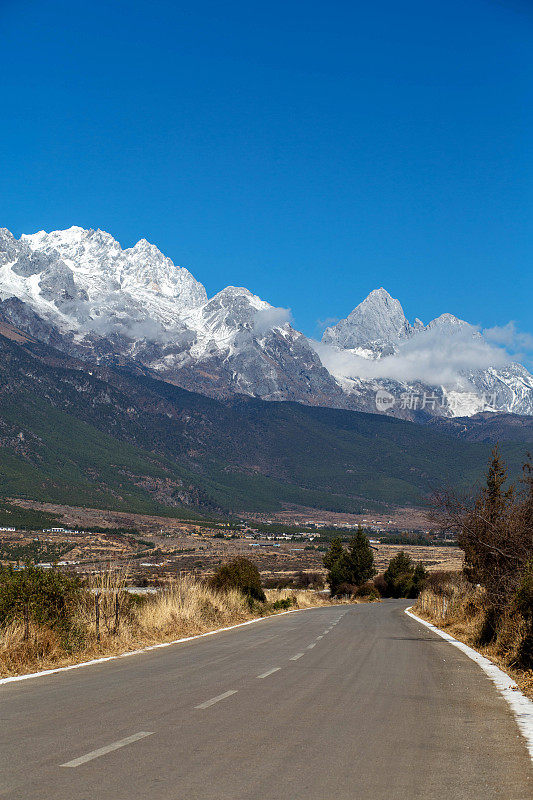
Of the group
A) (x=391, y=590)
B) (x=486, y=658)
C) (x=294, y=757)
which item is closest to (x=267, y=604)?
(x=486, y=658)

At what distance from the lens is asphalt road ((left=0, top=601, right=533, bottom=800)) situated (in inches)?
264

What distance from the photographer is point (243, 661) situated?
1728cm

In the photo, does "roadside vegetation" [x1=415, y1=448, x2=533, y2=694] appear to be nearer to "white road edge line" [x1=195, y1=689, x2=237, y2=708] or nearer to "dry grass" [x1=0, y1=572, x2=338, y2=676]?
"white road edge line" [x1=195, y1=689, x2=237, y2=708]

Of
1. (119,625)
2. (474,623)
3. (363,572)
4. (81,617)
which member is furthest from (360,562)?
(81,617)

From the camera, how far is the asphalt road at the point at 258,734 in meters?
6.71

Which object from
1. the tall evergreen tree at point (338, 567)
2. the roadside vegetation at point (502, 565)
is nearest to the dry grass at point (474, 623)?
the roadside vegetation at point (502, 565)

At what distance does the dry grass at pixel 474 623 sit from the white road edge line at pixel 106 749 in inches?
261

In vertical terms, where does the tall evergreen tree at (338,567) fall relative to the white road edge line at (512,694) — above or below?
below

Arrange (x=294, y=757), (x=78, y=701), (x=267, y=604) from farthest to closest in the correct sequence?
(x=267, y=604)
(x=78, y=701)
(x=294, y=757)

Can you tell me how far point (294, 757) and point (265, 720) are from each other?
2.14 metres

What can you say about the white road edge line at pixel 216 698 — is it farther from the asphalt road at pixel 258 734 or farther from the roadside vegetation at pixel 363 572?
the roadside vegetation at pixel 363 572

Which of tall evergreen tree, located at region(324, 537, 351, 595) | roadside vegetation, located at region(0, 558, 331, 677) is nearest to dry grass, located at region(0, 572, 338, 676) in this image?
roadside vegetation, located at region(0, 558, 331, 677)

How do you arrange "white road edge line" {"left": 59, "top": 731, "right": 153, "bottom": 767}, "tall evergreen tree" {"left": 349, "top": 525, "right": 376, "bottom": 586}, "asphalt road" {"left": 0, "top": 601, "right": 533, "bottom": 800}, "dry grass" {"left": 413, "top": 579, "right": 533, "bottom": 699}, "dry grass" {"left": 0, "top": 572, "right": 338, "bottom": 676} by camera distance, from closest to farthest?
"asphalt road" {"left": 0, "top": 601, "right": 533, "bottom": 800} < "white road edge line" {"left": 59, "top": 731, "right": 153, "bottom": 767} < "dry grass" {"left": 0, "top": 572, "right": 338, "bottom": 676} < "dry grass" {"left": 413, "top": 579, "right": 533, "bottom": 699} < "tall evergreen tree" {"left": 349, "top": 525, "right": 376, "bottom": 586}

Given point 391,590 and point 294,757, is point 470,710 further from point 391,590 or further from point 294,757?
point 391,590
